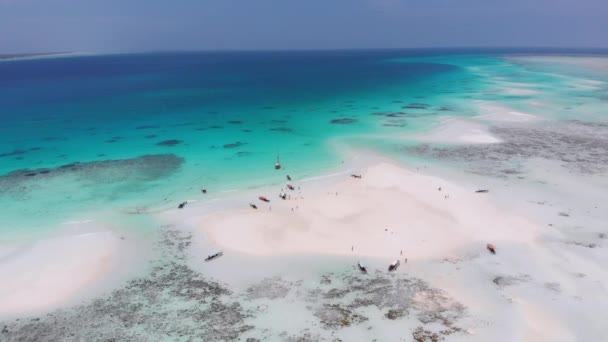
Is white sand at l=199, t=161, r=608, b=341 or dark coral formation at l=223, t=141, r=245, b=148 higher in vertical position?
dark coral formation at l=223, t=141, r=245, b=148

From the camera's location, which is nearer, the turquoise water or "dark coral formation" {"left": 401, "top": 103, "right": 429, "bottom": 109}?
the turquoise water

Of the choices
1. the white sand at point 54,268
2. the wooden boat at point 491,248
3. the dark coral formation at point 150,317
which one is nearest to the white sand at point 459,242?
the wooden boat at point 491,248

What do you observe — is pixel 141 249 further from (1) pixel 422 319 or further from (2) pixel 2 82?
(2) pixel 2 82

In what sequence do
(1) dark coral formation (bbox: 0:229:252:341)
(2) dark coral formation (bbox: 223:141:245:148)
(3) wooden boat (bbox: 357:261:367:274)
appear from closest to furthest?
(1) dark coral formation (bbox: 0:229:252:341) → (3) wooden boat (bbox: 357:261:367:274) → (2) dark coral formation (bbox: 223:141:245:148)

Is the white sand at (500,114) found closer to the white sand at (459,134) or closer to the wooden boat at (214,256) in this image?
the white sand at (459,134)

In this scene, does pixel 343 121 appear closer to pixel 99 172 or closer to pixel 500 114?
pixel 500 114

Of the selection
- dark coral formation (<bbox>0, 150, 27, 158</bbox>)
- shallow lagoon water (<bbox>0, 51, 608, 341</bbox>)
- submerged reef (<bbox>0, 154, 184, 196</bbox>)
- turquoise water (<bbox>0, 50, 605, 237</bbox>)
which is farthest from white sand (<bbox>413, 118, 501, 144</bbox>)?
dark coral formation (<bbox>0, 150, 27, 158</bbox>)

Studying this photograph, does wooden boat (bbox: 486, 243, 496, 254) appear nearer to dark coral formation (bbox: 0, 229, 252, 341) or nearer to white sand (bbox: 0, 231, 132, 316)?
dark coral formation (bbox: 0, 229, 252, 341)

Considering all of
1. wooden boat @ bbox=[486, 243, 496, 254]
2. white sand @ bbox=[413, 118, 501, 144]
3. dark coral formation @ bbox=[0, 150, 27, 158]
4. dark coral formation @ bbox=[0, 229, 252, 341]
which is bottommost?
dark coral formation @ bbox=[0, 229, 252, 341]
